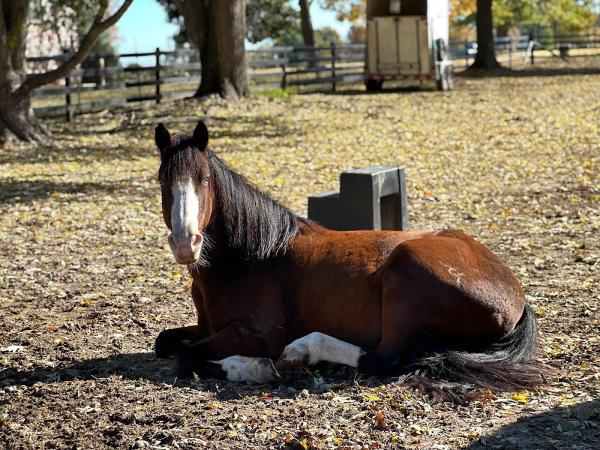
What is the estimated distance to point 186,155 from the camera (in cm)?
487

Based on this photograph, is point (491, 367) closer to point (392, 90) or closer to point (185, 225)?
point (185, 225)

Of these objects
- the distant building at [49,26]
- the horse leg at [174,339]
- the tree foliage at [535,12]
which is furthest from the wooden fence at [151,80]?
the tree foliage at [535,12]

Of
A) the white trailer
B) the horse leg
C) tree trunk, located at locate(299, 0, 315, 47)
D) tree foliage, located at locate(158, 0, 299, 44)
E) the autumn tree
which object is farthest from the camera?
tree foliage, located at locate(158, 0, 299, 44)

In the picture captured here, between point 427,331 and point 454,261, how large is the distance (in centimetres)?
41

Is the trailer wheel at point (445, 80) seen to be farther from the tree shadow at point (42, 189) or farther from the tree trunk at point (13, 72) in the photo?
the tree shadow at point (42, 189)

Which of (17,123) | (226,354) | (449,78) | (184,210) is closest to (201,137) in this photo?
(184,210)

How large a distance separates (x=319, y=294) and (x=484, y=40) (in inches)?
1228

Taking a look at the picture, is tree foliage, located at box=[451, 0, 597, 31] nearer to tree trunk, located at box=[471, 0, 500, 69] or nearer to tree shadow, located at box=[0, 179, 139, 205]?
tree trunk, located at box=[471, 0, 500, 69]

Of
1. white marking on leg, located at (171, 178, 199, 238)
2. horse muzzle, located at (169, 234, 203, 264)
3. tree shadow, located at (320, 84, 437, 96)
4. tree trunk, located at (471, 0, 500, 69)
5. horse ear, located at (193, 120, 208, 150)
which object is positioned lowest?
horse muzzle, located at (169, 234, 203, 264)

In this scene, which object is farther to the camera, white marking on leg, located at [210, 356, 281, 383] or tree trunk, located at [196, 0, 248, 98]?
tree trunk, located at [196, 0, 248, 98]

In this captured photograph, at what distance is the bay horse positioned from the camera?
15.7 ft

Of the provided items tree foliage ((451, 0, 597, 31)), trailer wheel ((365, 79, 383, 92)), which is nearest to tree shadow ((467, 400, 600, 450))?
trailer wheel ((365, 79, 383, 92))

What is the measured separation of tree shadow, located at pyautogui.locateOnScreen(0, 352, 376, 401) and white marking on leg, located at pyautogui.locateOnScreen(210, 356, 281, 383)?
0.12 feet

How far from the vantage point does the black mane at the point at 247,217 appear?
518 centimetres
